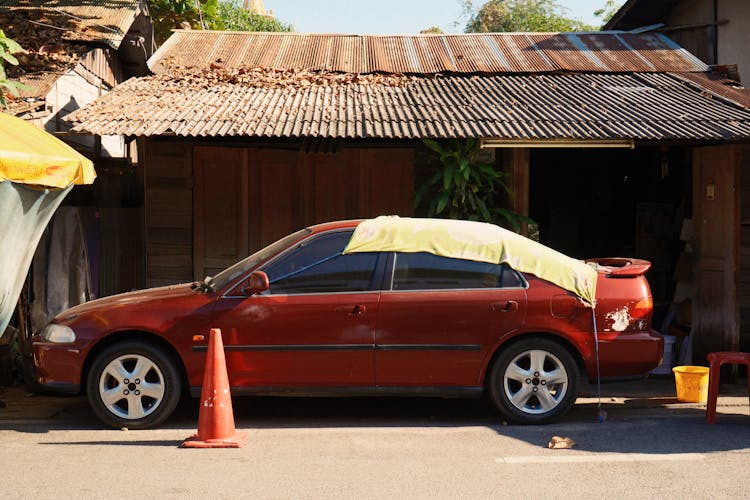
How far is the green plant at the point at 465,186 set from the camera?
378 inches

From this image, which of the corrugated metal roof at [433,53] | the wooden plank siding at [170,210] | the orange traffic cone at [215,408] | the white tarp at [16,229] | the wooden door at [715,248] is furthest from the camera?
the corrugated metal roof at [433,53]

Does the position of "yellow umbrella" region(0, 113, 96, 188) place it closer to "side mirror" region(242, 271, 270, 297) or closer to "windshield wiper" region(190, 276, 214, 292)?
"windshield wiper" region(190, 276, 214, 292)

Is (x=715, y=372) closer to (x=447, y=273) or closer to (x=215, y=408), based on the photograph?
(x=447, y=273)

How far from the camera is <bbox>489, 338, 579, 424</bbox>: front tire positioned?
710 cm

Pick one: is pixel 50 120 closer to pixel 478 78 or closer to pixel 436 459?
pixel 478 78

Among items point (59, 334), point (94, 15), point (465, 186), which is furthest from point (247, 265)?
point (94, 15)

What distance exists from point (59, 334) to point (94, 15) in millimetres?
7115

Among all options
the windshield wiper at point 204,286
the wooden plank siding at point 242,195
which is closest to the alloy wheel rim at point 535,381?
the windshield wiper at point 204,286

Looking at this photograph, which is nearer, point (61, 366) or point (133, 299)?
point (61, 366)

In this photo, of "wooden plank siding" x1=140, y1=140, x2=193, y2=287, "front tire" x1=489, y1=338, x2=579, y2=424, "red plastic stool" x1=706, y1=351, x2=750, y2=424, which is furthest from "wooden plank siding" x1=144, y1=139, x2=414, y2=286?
"red plastic stool" x1=706, y1=351, x2=750, y2=424

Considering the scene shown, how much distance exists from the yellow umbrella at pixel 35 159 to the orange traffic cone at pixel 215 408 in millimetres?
2020

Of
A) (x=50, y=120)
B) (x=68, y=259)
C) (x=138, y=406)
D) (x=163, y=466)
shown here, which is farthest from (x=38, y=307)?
(x=163, y=466)

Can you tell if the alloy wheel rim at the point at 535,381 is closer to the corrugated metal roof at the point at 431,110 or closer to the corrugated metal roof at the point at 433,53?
the corrugated metal roof at the point at 431,110

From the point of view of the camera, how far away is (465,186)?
381 inches
